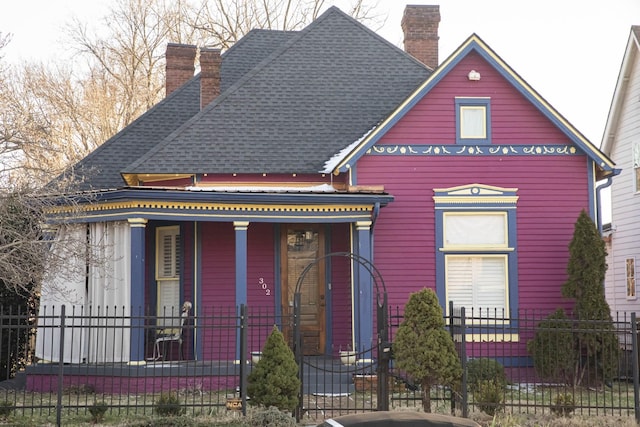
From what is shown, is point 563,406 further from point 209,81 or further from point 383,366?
point 209,81

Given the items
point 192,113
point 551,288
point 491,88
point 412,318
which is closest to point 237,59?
point 192,113

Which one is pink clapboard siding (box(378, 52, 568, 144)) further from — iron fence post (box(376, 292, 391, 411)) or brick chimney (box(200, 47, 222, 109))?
iron fence post (box(376, 292, 391, 411))

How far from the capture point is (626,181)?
2167 cm

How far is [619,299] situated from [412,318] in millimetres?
12690

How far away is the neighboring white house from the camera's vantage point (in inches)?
834

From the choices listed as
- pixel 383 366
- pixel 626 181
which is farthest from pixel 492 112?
pixel 383 366

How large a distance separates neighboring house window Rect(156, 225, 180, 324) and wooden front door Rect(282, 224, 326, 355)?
220 centimetres

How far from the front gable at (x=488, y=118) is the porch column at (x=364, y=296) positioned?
2085 mm

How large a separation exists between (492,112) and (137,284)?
25.9 feet

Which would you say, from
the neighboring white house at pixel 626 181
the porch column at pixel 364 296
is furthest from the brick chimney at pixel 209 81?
the neighboring white house at pixel 626 181

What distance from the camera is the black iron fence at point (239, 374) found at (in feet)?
40.0

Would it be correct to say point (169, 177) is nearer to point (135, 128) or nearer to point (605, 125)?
point (135, 128)

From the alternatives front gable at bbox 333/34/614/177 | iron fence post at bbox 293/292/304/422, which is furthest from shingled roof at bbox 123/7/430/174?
iron fence post at bbox 293/292/304/422

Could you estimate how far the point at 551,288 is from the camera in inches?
660
